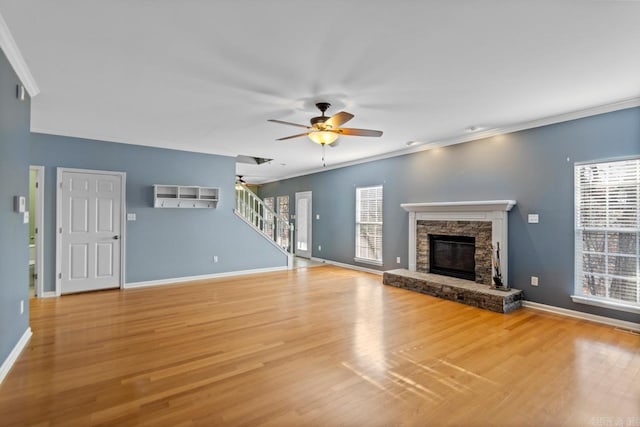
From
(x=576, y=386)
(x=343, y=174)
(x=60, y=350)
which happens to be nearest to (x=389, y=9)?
(x=576, y=386)

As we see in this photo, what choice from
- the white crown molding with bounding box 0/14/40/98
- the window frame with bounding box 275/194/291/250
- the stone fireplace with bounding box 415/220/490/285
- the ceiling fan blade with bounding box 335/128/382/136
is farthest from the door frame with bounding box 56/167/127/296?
the stone fireplace with bounding box 415/220/490/285

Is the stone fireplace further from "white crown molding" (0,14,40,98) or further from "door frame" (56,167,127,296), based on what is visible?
"white crown molding" (0,14,40,98)

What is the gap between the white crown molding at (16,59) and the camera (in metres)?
2.34

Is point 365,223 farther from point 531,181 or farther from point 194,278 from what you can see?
point 194,278

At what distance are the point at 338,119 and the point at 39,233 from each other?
16.8ft

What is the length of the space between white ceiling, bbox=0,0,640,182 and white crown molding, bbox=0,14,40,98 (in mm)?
61

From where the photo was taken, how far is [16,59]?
2678 mm

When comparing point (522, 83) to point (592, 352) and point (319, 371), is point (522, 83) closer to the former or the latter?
point (592, 352)

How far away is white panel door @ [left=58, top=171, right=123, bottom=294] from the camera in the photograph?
17.2ft

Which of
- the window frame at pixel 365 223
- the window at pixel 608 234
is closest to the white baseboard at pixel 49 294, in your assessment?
the window frame at pixel 365 223

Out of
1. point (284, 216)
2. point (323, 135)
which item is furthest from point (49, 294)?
point (284, 216)

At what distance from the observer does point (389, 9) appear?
2.09m

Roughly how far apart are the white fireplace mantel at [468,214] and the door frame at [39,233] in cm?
620

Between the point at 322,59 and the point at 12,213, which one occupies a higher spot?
the point at 322,59
